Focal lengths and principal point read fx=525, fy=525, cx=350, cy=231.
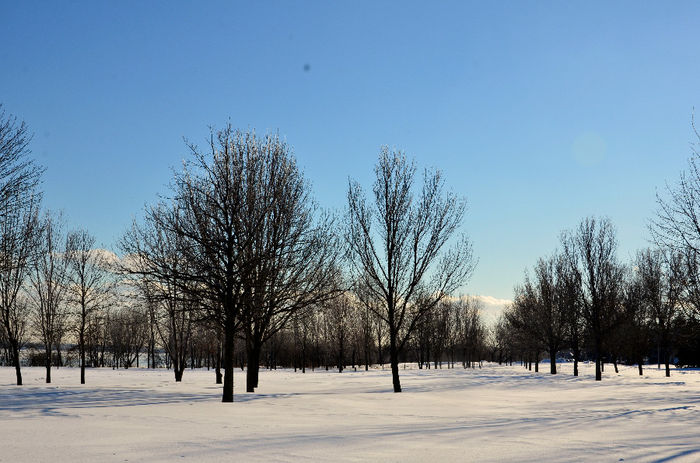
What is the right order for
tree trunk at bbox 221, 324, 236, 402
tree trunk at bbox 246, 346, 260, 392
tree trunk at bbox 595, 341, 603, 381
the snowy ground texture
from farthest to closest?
tree trunk at bbox 595, 341, 603, 381 → tree trunk at bbox 246, 346, 260, 392 → tree trunk at bbox 221, 324, 236, 402 → the snowy ground texture

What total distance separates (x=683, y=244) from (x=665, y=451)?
55.6 ft

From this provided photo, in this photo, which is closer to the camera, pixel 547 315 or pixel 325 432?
pixel 325 432

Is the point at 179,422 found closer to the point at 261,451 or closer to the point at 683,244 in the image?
the point at 261,451

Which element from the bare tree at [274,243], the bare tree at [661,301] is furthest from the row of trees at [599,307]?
the bare tree at [274,243]

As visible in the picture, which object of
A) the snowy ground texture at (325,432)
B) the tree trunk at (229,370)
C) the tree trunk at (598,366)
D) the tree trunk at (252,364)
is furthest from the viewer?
the tree trunk at (598,366)

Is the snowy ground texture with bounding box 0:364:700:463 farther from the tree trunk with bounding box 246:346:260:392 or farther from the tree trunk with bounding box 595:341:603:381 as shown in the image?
the tree trunk with bounding box 595:341:603:381

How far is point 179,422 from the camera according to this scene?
36.8ft

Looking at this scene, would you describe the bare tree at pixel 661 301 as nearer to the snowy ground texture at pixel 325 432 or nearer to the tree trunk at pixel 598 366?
the tree trunk at pixel 598 366

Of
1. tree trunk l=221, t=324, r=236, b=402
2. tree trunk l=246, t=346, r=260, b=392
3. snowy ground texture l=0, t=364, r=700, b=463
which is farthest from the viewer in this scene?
tree trunk l=246, t=346, r=260, b=392

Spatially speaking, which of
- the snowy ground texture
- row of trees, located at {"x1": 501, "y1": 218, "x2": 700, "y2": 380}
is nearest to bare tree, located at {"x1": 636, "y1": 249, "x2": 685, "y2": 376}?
row of trees, located at {"x1": 501, "y1": 218, "x2": 700, "y2": 380}

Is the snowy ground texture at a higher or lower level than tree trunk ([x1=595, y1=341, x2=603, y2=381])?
higher

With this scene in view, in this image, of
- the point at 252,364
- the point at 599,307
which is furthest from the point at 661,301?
the point at 252,364

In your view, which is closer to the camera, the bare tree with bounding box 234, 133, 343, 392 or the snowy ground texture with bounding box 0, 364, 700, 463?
the snowy ground texture with bounding box 0, 364, 700, 463

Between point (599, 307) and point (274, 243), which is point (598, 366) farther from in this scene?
point (274, 243)
